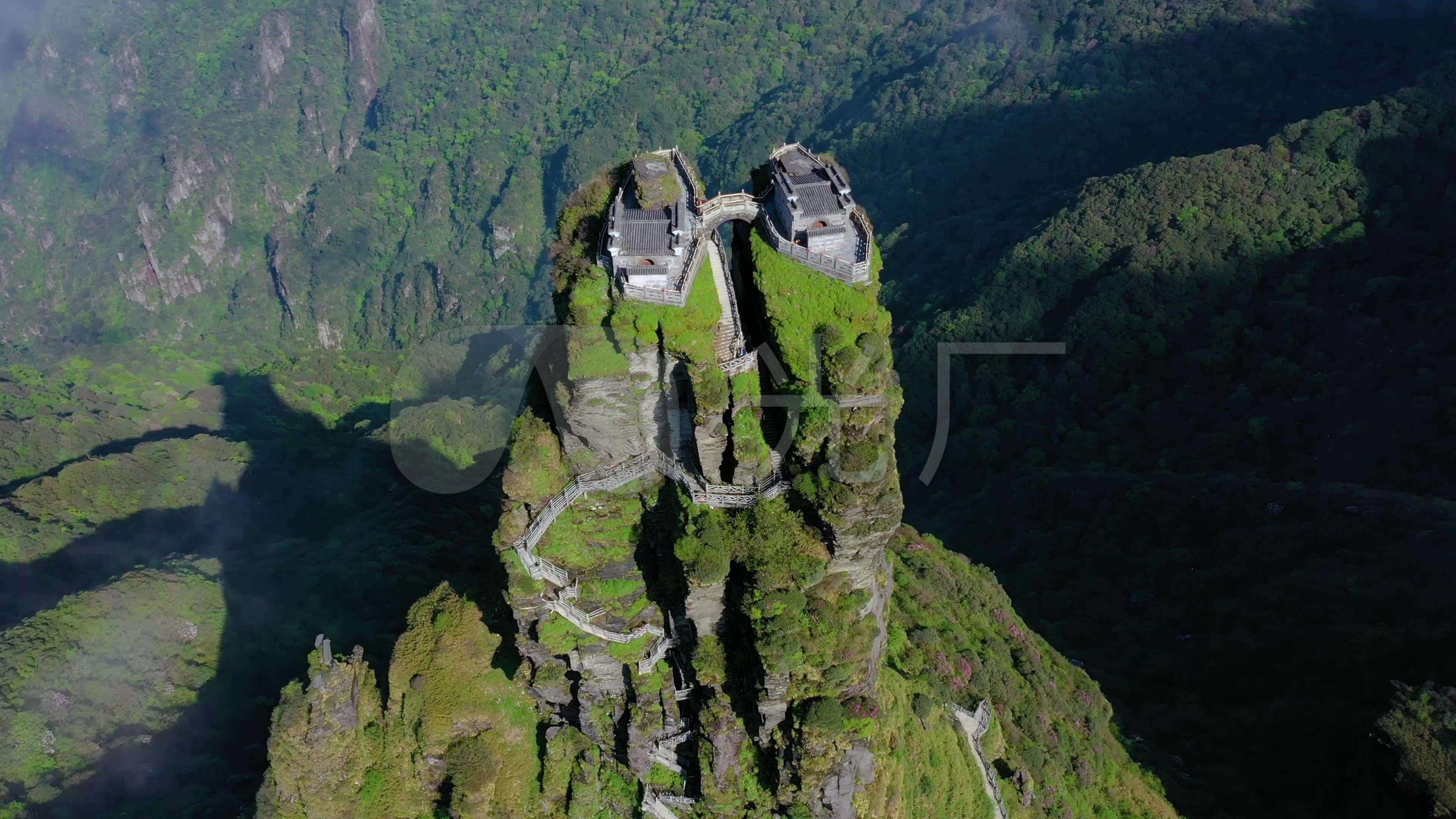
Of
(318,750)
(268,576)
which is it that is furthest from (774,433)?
(268,576)

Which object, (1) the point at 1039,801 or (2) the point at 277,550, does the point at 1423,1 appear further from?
(2) the point at 277,550

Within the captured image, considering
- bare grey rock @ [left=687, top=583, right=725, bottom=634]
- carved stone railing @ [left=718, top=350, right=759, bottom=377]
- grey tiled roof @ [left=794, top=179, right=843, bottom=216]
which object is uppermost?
grey tiled roof @ [left=794, top=179, right=843, bottom=216]

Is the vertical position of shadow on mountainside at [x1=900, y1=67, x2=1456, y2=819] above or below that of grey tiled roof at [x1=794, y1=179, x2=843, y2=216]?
below

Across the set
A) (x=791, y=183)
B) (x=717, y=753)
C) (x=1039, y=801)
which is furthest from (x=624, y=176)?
(x=1039, y=801)

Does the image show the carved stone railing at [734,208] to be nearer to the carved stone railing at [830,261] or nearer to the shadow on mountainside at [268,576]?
the carved stone railing at [830,261]

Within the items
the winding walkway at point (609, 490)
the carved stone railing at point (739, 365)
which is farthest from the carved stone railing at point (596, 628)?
the carved stone railing at point (739, 365)

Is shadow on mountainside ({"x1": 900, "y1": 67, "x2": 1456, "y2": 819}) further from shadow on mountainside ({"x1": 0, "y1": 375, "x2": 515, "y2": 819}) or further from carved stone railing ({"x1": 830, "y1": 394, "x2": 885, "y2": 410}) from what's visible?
shadow on mountainside ({"x1": 0, "y1": 375, "x2": 515, "y2": 819})

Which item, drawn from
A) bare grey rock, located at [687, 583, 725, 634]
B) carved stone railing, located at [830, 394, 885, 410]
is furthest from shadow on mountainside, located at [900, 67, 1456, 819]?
carved stone railing, located at [830, 394, 885, 410]
